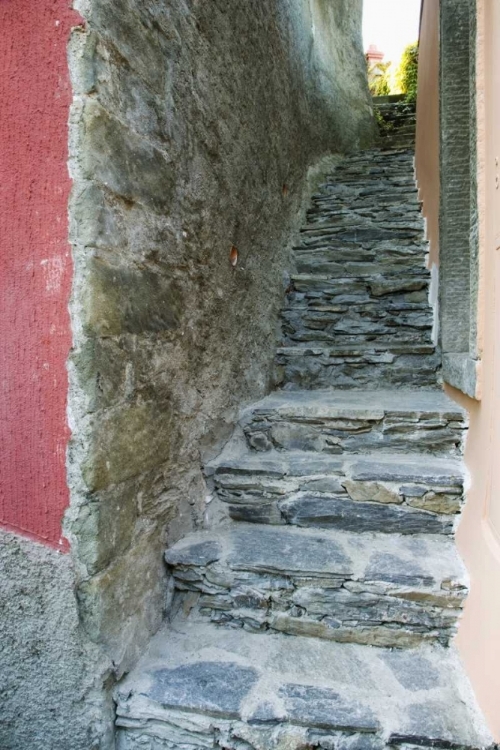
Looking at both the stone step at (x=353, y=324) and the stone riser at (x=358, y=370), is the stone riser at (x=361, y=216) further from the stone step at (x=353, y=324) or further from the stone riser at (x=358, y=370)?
the stone riser at (x=358, y=370)

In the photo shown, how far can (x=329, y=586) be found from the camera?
1501 millimetres

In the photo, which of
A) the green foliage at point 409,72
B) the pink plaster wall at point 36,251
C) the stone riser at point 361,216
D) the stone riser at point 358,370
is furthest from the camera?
the green foliage at point 409,72

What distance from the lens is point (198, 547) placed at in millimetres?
1646

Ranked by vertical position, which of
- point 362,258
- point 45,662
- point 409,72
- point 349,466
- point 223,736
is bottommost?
point 223,736

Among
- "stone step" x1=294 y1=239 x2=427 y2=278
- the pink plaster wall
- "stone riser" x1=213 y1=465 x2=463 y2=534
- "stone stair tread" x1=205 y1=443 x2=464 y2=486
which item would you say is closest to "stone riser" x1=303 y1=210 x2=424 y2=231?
"stone step" x1=294 y1=239 x2=427 y2=278

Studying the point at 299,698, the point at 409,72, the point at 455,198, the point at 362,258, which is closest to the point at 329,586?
the point at 299,698

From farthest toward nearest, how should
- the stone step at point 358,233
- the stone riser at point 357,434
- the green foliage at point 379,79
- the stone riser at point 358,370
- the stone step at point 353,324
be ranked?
1. the green foliage at point 379,79
2. the stone step at point 358,233
3. the stone step at point 353,324
4. the stone riser at point 358,370
5. the stone riser at point 357,434

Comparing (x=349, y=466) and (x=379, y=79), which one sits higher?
(x=379, y=79)

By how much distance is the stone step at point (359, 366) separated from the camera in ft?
8.82

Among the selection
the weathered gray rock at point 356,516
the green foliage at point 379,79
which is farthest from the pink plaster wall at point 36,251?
the green foliage at point 379,79

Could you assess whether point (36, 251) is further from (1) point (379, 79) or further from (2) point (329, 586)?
(1) point (379, 79)

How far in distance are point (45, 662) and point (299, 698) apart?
2.14 ft

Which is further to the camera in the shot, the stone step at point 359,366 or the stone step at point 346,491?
the stone step at point 359,366

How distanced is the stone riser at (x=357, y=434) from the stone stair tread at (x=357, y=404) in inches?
1.0
